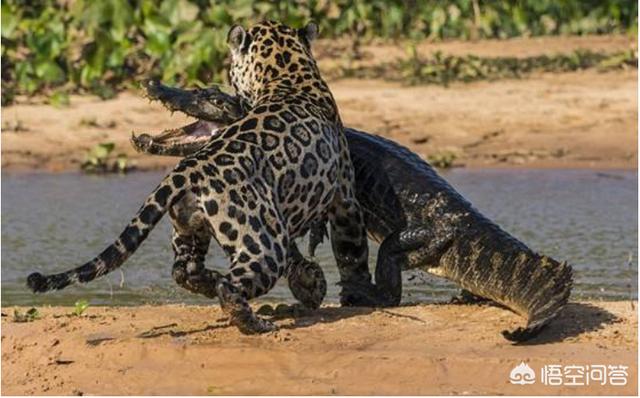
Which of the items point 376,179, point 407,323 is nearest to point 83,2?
point 376,179

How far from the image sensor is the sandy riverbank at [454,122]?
1445cm

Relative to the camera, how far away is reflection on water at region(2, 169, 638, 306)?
9352 millimetres

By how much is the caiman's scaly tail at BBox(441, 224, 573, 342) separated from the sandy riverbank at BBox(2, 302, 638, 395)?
Result: 0.30 feet

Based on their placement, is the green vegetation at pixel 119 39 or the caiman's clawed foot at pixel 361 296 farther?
the green vegetation at pixel 119 39

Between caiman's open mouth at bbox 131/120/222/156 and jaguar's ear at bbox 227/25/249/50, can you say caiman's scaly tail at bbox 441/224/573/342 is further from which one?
jaguar's ear at bbox 227/25/249/50

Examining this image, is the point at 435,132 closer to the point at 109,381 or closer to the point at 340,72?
the point at 340,72

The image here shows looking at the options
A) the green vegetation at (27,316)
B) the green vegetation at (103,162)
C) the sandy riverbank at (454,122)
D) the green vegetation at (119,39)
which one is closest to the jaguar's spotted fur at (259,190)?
the green vegetation at (27,316)

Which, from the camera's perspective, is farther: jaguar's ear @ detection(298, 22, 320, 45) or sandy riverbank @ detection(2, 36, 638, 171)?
sandy riverbank @ detection(2, 36, 638, 171)

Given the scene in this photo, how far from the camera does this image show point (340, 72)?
16.5m

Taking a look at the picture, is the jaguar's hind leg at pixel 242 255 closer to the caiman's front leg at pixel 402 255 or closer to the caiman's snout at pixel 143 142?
the caiman's snout at pixel 143 142

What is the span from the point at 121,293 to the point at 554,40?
35.5ft

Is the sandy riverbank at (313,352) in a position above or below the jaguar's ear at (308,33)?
below

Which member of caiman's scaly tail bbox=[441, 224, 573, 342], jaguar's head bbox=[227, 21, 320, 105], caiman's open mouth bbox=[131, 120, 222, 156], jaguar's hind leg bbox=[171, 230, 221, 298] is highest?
jaguar's head bbox=[227, 21, 320, 105]

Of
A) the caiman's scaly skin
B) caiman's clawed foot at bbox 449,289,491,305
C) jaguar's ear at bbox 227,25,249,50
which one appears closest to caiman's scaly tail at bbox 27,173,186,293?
the caiman's scaly skin
